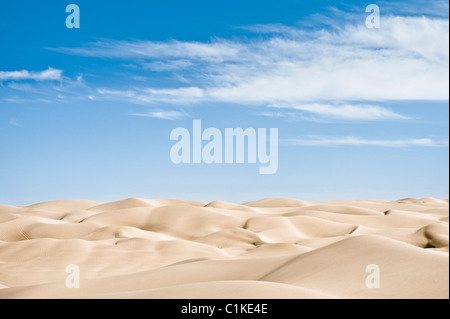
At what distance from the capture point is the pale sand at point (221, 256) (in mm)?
6875

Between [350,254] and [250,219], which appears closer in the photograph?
[350,254]

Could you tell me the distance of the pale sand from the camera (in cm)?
688

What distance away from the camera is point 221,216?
108 feet

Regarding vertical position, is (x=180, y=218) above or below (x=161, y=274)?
above

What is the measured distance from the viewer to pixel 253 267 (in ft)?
34.0

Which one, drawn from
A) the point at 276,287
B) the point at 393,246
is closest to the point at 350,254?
the point at 393,246

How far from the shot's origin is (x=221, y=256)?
67.3 feet
